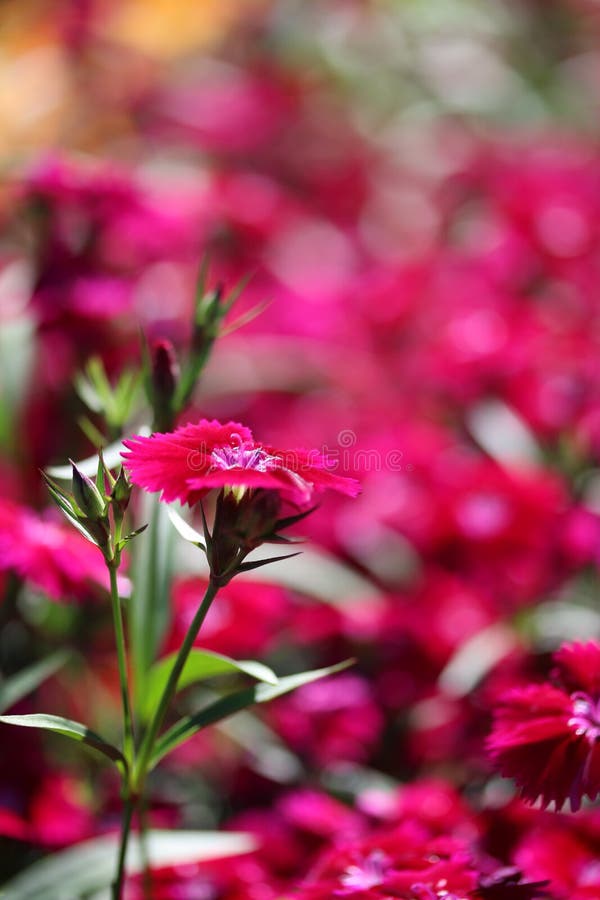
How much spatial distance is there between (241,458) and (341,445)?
0.61 m

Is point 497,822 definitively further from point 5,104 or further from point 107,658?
point 5,104

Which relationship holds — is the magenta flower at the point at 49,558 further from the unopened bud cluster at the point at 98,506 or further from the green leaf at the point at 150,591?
the unopened bud cluster at the point at 98,506

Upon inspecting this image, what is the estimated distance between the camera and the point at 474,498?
38.9 inches

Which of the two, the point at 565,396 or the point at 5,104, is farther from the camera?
the point at 5,104

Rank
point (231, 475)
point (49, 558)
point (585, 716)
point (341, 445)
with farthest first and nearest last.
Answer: point (341, 445) < point (49, 558) < point (585, 716) < point (231, 475)

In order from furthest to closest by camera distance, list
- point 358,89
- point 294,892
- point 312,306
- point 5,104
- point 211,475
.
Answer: point 358,89 → point 5,104 → point 312,306 → point 294,892 → point 211,475

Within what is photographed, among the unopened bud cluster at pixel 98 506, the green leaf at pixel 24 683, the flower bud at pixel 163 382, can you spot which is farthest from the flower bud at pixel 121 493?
the green leaf at pixel 24 683

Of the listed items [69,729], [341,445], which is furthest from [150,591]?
[341,445]

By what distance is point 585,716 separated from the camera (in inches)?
23.0

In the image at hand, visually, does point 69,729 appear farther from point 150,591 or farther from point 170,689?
point 150,591

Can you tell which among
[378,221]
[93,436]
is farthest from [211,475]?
[378,221]

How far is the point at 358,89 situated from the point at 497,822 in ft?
5.94

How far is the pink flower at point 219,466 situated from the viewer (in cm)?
49

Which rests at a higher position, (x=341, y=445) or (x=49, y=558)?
(x=341, y=445)
